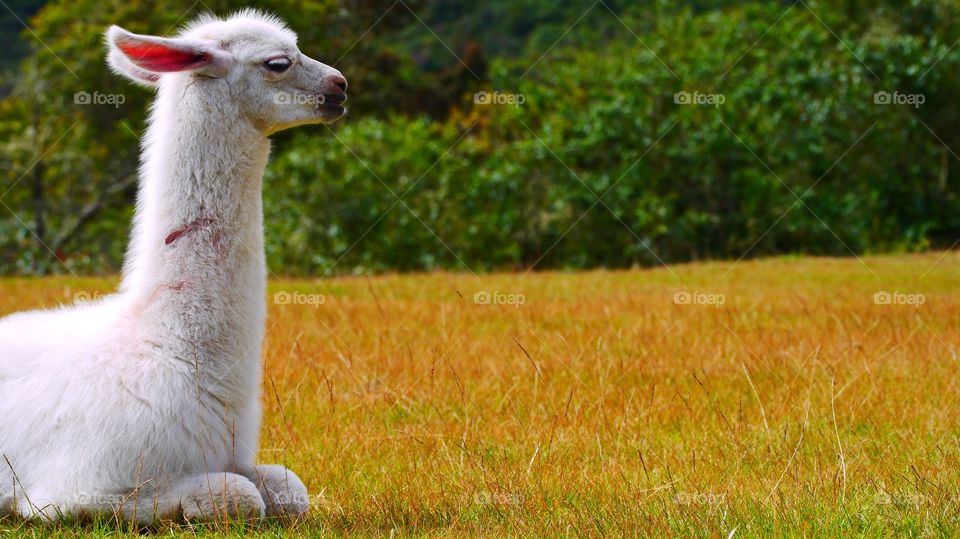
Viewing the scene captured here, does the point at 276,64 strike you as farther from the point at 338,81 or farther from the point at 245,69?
the point at 338,81

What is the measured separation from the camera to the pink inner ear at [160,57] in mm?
3598

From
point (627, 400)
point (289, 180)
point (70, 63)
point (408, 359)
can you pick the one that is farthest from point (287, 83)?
point (70, 63)

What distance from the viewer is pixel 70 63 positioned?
798 inches

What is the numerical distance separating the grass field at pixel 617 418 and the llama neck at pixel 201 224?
0.69m

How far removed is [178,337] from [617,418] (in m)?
2.31

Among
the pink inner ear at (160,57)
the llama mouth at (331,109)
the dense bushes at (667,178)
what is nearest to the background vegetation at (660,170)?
the dense bushes at (667,178)

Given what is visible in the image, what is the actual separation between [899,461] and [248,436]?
261cm

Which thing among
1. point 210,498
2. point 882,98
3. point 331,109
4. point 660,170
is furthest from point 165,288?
point 882,98

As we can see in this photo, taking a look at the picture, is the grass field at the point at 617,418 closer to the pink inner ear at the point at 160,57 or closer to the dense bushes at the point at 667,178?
the pink inner ear at the point at 160,57

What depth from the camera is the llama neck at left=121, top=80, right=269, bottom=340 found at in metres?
3.56

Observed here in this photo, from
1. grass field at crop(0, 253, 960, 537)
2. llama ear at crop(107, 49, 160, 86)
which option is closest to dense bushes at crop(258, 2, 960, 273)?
grass field at crop(0, 253, 960, 537)

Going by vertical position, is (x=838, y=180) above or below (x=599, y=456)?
above

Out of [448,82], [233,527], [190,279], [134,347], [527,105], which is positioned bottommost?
[233,527]

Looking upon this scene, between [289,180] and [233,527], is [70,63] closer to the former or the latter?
[289,180]
